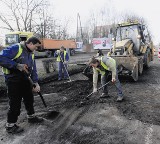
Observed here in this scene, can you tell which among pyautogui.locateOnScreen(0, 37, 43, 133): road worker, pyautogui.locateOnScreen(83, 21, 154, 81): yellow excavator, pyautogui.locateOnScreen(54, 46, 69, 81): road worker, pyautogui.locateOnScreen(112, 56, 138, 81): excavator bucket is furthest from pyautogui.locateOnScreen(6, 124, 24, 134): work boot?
pyautogui.locateOnScreen(83, 21, 154, 81): yellow excavator

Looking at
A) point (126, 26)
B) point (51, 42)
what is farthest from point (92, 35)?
point (126, 26)

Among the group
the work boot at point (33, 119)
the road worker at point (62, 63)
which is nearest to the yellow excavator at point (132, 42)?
the road worker at point (62, 63)

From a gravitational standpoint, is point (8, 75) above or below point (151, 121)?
above

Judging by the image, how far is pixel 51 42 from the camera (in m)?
29.3

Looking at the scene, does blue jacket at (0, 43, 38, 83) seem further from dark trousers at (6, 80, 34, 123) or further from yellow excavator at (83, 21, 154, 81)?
yellow excavator at (83, 21, 154, 81)

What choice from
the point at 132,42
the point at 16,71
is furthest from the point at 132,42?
the point at 16,71

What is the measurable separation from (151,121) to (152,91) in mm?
3140

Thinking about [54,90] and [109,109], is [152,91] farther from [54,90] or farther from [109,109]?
[54,90]

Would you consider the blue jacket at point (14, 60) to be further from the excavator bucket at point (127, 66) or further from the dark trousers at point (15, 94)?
the excavator bucket at point (127, 66)

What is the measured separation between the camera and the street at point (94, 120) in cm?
462

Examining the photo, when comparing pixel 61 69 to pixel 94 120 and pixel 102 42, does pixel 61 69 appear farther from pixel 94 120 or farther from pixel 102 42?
pixel 102 42

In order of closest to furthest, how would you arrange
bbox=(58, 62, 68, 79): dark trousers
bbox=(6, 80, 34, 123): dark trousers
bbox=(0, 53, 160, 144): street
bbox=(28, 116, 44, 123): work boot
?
1. bbox=(0, 53, 160, 144): street
2. bbox=(6, 80, 34, 123): dark trousers
3. bbox=(28, 116, 44, 123): work boot
4. bbox=(58, 62, 68, 79): dark trousers

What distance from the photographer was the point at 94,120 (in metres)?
5.59

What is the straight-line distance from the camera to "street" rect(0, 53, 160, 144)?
15.2 feet
